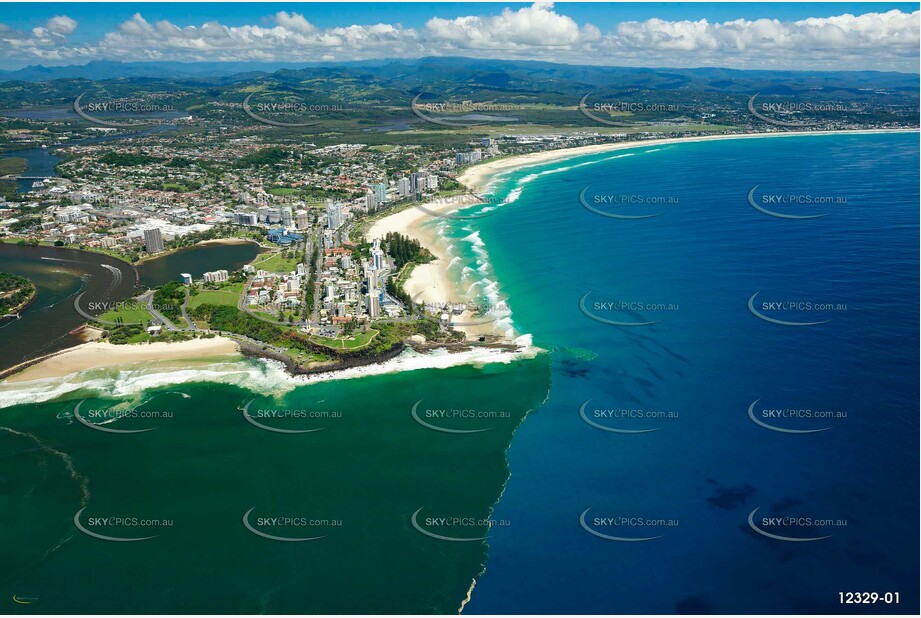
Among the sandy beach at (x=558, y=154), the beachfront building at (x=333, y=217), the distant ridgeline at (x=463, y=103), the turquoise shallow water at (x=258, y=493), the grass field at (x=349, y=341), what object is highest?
the distant ridgeline at (x=463, y=103)

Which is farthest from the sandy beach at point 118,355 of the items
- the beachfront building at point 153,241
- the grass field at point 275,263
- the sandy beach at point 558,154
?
the sandy beach at point 558,154

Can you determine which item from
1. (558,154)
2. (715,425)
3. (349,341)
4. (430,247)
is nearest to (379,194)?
(430,247)

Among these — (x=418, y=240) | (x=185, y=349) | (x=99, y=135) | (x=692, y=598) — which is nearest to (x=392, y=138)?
(x=99, y=135)

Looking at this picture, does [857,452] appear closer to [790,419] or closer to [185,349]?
[790,419]

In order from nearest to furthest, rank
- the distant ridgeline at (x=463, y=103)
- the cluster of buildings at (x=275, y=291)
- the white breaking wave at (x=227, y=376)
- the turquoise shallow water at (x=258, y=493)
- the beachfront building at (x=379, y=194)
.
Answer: the turquoise shallow water at (x=258, y=493), the white breaking wave at (x=227, y=376), the cluster of buildings at (x=275, y=291), the beachfront building at (x=379, y=194), the distant ridgeline at (x=463, y=103)

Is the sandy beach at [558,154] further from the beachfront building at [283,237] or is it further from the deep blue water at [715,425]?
the deep blue water at [715,425]
